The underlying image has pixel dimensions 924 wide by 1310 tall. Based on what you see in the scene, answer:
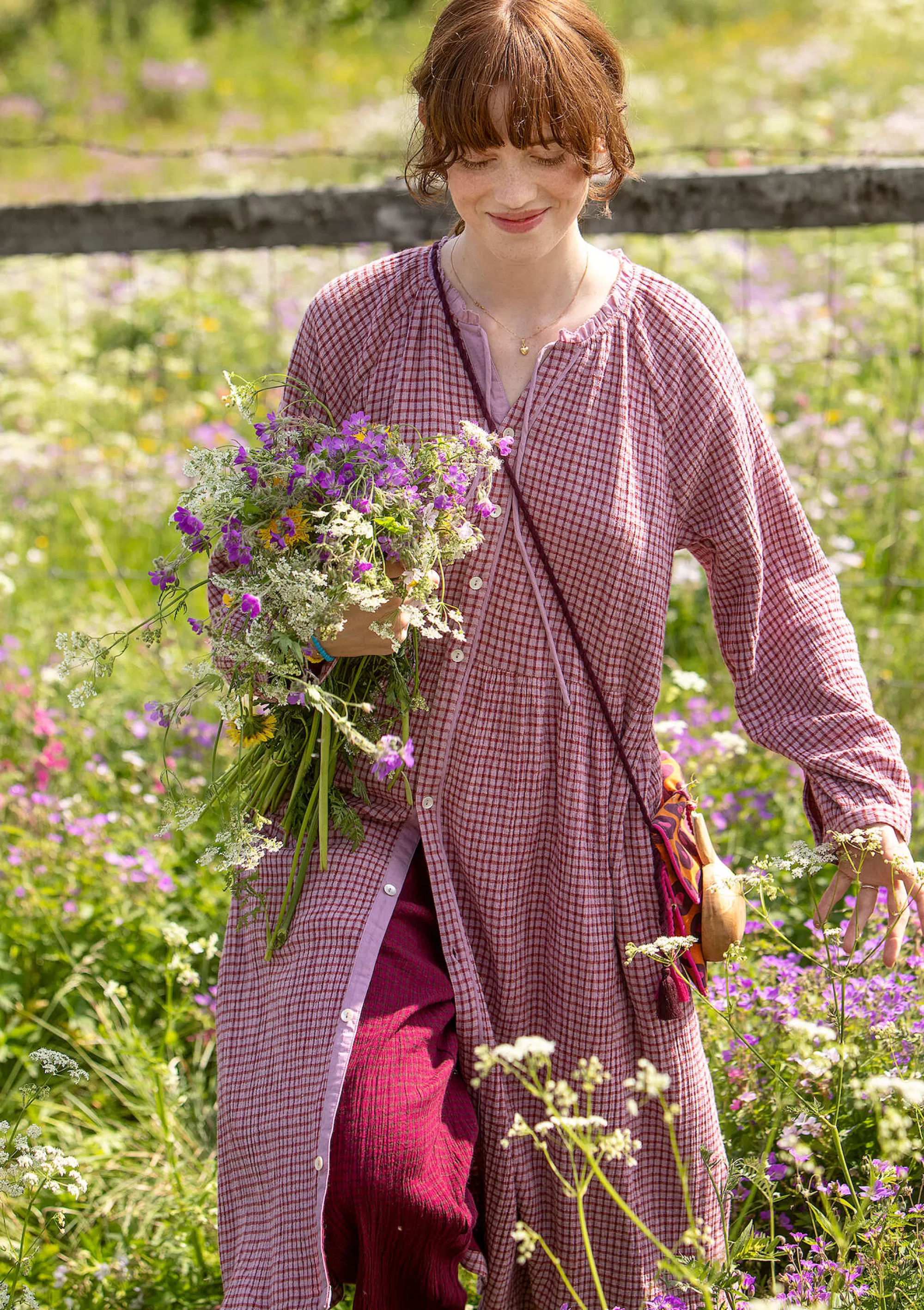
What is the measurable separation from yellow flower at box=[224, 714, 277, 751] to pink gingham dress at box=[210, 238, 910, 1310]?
0.20 meters

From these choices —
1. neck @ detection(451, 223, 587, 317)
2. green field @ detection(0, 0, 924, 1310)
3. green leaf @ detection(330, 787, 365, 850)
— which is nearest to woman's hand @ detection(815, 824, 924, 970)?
green field @ detection(0, 0, 924, 1310)

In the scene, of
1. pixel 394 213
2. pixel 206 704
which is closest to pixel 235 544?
pixel 206 704

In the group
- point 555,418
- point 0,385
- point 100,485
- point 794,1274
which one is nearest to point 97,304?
point 0,385

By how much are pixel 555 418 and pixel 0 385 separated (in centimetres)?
409

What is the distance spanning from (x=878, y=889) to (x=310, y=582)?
0.96 meters

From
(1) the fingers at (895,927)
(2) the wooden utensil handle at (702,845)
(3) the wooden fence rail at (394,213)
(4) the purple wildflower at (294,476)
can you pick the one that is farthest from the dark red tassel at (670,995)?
(3) the wooden fence rail at (394,213)

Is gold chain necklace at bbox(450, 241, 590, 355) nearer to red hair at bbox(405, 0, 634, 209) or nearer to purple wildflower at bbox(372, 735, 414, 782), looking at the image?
red hair at bbox(405, 0, 634, 209)

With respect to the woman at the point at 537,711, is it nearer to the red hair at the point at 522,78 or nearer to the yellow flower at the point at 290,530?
the red hair at the point at 522,78

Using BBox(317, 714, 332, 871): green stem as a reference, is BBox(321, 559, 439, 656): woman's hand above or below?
above

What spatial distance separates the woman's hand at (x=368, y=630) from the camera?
1.75 m

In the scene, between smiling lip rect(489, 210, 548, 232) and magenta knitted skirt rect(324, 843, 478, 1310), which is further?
smiling lip rect(489, 210, 548, 232)

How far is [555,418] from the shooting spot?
1912mm

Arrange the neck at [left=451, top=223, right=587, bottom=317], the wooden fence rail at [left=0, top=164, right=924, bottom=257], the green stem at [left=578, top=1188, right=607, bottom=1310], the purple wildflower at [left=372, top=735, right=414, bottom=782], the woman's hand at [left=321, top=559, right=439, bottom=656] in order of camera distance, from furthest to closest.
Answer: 1. the wooden fence rail at [left=0, top=164, right=924, bottom=257]
2. the neck at [left=451, top=223, right=587, bottom=317]
3. the woman's hand at [left=321, top=559, right=439, bottom=656]
4. the purple wildflower at [left=372, top=735, right=414, bottom=782]
5. the green stem at [left=578, top=1188, right=607, bottom=1310]

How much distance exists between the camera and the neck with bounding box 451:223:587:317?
1.97m
